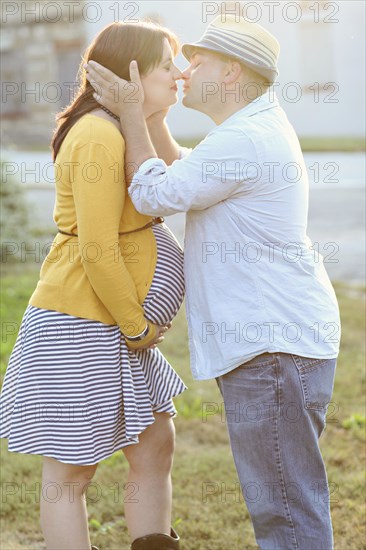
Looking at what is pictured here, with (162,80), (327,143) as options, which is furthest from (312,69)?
(162,80)

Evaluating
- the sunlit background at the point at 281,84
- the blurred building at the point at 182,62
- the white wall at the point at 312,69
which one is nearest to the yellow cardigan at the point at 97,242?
the sunlit background at the point at 281,84

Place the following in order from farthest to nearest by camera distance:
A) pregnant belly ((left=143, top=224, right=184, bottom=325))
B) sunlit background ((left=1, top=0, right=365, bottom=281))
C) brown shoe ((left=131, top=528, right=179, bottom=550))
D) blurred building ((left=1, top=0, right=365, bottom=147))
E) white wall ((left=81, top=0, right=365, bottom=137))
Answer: white wall ((left=81, top=0, right=365, bottom=137)), blurred building ((left=1, top=0, right=365, bottom=147)), sunlit background ((left=1, top=0, right=365, bottom=281)), brown shoe ((left=131, top=528, right=179, bottom=550)), pregnant belly ((left=143, top=224, right=184, bottom=325))

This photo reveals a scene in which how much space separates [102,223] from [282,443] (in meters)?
0.78

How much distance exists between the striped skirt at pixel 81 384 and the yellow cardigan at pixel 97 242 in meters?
0.05

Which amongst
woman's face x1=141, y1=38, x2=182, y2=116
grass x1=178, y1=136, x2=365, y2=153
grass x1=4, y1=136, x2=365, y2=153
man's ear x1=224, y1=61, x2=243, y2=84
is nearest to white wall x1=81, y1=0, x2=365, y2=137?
grass x1=4, y1=136, x2=365, y2=153

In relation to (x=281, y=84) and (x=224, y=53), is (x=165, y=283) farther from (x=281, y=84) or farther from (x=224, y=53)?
(x=281, y=84)

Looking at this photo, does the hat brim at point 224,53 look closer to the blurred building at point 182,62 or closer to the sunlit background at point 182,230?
the sunlit background at point 182,230

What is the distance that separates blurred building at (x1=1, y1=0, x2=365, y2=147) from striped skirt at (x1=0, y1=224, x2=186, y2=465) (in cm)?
1219

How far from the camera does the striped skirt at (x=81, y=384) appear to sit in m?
2.58

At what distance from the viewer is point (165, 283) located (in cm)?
264

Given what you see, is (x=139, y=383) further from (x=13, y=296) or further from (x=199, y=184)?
(x=13, y=296)

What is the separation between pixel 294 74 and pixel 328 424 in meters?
15.3

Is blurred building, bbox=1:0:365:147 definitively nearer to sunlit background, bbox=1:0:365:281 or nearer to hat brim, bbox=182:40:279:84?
sunlit background, bbox=1:0:365:281

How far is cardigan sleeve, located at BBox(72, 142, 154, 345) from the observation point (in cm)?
243
